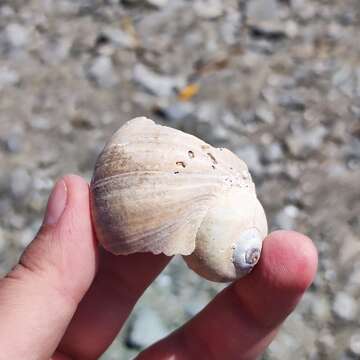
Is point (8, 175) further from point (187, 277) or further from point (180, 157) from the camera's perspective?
point (180, 157)

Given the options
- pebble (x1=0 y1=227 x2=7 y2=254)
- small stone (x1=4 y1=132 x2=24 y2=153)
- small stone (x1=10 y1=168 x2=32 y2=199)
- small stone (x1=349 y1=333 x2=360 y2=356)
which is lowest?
small stone (x1=349 y1=333 x2=360 y2=356)

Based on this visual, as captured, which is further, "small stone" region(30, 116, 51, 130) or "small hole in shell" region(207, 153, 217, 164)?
"small stone" region(30, 116, 51, 130)

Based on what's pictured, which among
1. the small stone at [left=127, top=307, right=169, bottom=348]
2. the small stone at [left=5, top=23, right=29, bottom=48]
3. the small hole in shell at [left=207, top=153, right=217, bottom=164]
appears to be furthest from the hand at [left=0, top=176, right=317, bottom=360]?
the small stone at [left=5, top=23, right=29, bottom=48]

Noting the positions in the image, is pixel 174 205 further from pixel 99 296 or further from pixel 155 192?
pixel 99 296

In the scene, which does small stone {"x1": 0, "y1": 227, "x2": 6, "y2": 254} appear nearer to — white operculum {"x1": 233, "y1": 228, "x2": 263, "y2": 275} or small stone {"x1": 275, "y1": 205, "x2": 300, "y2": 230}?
small stone {"x1": 275, "y1": 205, "x2": 300, "y2": 230}

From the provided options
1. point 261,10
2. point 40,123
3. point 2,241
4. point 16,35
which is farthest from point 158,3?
point 2,241

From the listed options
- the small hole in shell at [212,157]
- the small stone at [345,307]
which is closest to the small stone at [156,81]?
the small stone at [345,307]
